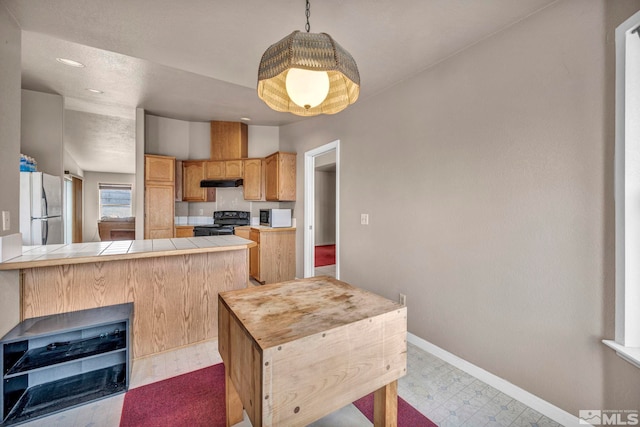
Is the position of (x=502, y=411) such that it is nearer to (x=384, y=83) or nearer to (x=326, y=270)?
(x=384, y=83)

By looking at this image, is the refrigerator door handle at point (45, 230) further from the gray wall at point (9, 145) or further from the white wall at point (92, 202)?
the white wall at point (92, 202)

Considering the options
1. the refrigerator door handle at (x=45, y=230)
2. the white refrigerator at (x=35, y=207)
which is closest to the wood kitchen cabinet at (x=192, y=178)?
the white refrigerator at (x=35, y=207)

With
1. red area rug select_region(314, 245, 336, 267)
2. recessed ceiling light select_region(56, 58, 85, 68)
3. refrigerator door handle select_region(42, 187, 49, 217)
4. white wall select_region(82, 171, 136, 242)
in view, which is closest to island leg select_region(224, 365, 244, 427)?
refrigerator door handle select_region(42, 187, 49, 217)

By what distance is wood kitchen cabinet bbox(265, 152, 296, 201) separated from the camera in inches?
166

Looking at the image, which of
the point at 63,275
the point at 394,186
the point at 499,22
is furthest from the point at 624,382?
the point at 63,275

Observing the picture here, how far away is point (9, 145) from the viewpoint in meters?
1.74

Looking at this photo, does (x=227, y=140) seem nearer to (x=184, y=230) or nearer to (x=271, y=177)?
(x=271, y=177)

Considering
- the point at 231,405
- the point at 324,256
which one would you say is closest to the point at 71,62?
the point at 231,405

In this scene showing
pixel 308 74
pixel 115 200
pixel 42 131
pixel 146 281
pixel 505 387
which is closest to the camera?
pixel 308 74

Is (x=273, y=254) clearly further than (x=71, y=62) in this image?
Yes

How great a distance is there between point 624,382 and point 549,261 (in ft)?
2.04

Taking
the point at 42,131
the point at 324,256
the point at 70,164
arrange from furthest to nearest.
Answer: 1. the point at 70,164
2. the point at 324,256
3. the point at 42,131

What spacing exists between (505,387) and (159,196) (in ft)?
14.8

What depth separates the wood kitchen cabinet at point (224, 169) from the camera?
177 inches
